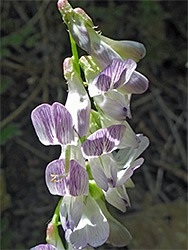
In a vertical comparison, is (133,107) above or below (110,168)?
below

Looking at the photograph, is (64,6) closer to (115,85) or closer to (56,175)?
(115,85)

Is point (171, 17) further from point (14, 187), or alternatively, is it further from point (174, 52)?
point (14, 187)

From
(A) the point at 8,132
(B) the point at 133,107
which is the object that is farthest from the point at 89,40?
(B) the point at 133,107

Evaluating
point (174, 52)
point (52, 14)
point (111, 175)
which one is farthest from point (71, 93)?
point (174, 52)

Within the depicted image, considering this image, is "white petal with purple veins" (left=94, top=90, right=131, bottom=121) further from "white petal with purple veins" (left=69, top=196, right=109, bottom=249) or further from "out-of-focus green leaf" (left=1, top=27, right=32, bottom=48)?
"out-of-focus green leaf" (left=1, top=27, right=32, bottom=48)

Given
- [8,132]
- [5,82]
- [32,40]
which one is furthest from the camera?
[5,82]

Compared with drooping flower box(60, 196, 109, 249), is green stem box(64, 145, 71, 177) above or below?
above

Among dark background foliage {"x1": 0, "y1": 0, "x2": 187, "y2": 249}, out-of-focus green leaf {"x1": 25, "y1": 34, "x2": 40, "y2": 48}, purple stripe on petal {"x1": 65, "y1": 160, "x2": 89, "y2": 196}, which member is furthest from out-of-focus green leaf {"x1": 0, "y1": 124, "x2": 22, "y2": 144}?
purple stripe on petal {"x1": 65, "y1": 160, "x2": 89, "y2": 196}
